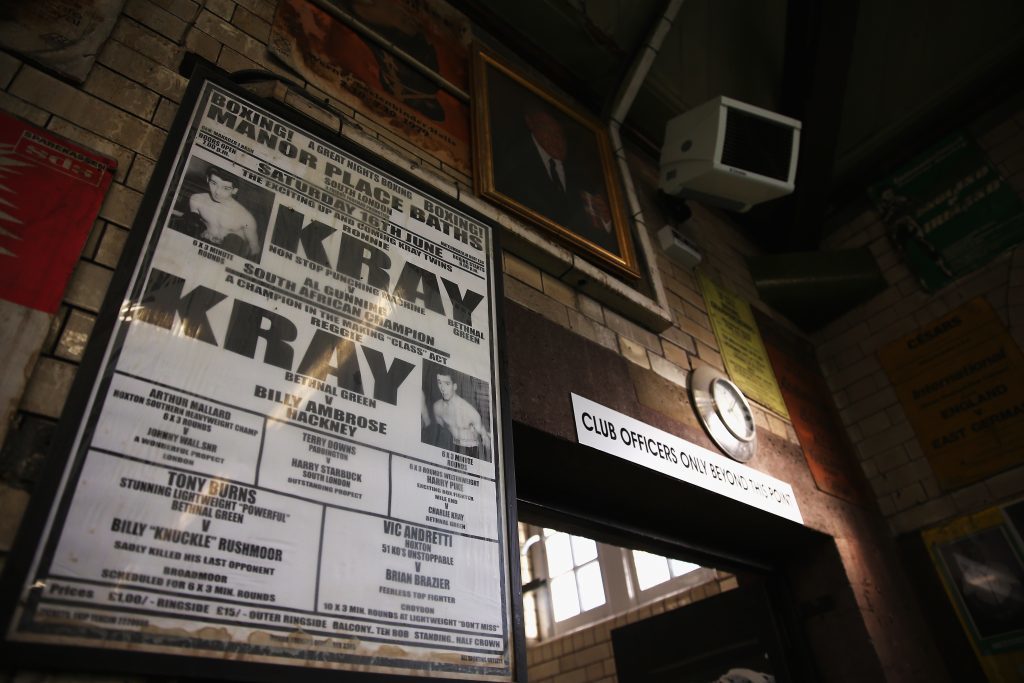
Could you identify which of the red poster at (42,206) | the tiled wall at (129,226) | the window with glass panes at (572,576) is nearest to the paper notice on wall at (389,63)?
the tiled wall at (129,226)

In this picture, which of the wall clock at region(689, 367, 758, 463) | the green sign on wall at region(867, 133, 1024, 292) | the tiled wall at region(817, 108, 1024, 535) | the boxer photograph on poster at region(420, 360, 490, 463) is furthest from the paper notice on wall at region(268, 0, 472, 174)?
the green sign on wall at region(867, 133, 1024, 292)

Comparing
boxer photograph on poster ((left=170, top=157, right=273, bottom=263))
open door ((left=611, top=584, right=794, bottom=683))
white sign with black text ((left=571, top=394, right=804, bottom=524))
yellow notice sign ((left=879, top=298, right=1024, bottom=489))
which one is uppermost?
yellow notice sign ((left=879, top=298, right=1024, bottom=489))

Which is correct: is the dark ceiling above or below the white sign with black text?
above

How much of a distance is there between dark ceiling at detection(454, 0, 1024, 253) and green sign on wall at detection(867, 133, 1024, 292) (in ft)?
0.66

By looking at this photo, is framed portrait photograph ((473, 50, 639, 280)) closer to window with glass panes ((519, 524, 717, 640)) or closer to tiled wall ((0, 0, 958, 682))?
tiled wall ((0, 0, 958, 682))

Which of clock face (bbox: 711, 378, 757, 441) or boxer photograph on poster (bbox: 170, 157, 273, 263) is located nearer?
boxer photograph on poster (bbox: 170, 157, 273, 263)

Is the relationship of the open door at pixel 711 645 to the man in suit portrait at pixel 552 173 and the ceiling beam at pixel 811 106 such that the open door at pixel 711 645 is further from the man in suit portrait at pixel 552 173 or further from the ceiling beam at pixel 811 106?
the ceiling beam at pixel 811 106

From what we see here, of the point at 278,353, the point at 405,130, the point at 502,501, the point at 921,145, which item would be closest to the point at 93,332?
the point at 278,353

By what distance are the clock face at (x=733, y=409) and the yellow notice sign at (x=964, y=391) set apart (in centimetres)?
125

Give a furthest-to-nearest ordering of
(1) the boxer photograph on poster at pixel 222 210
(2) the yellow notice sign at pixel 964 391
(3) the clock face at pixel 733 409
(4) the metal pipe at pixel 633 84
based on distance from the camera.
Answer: (4) the metal pipe at pixel 633 84, (2) the yellow notice sign at pixel 964 391, (3) the clock face at pixel 733 409, (1) the boxer photograph on poster at pixel 222 210

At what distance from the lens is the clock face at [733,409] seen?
9.26 feet

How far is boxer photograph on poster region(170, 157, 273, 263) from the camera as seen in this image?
1475 mm

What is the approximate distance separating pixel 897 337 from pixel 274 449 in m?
3.79

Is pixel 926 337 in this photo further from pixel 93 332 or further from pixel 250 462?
pixel 93 332
